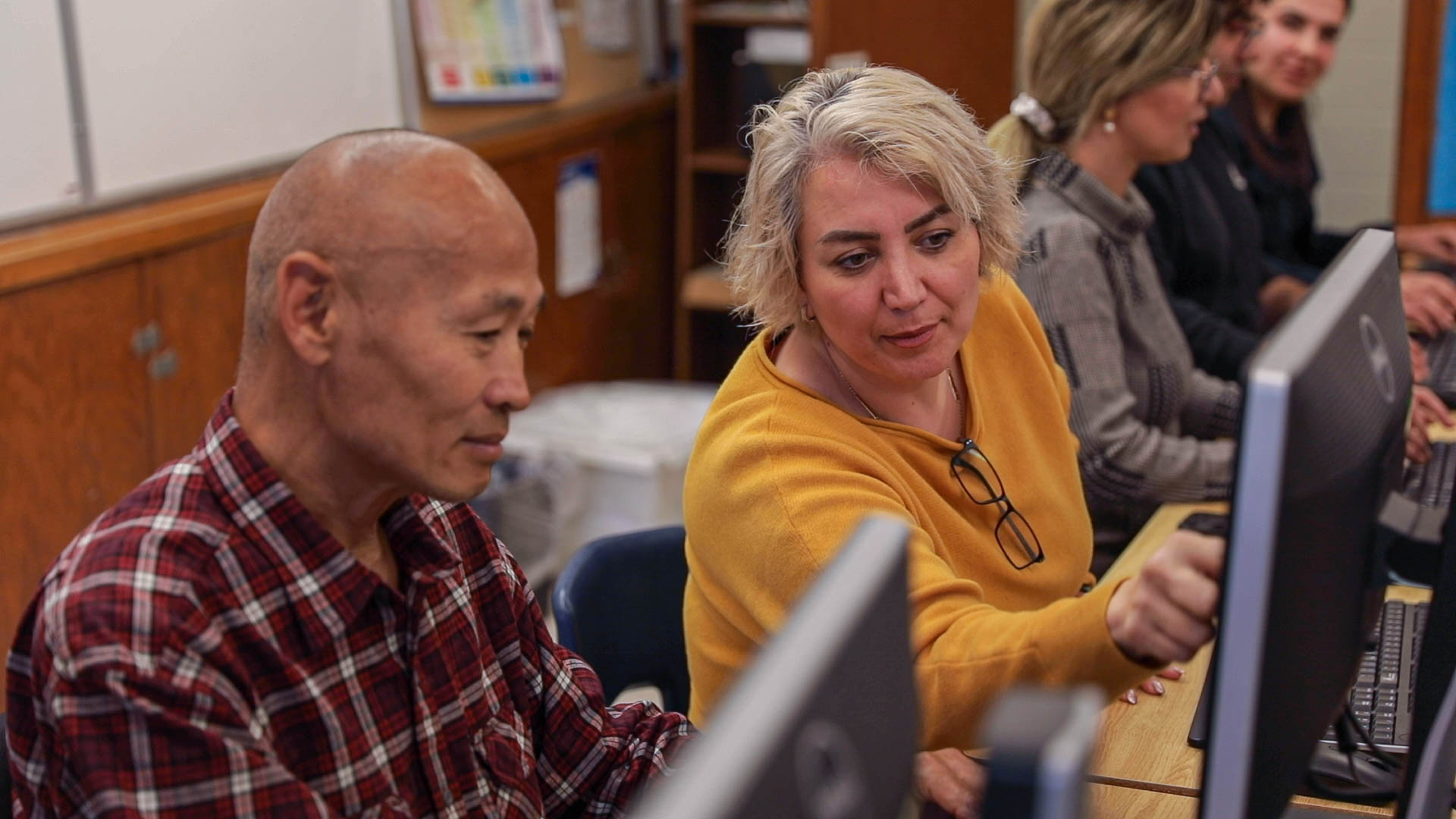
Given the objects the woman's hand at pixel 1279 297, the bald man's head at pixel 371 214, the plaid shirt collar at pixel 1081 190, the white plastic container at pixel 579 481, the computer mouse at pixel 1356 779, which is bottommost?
the white plastic container at pixel 579 481

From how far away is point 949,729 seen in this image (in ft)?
4.25

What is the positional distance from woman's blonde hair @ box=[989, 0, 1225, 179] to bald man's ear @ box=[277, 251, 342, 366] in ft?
4.38

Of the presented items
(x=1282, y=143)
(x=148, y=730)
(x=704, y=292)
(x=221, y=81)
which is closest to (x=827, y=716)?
(x=148, y=730)

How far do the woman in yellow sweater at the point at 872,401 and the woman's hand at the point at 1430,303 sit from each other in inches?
48.9

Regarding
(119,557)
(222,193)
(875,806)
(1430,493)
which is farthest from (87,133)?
(875,806)

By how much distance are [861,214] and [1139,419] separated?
912 mm

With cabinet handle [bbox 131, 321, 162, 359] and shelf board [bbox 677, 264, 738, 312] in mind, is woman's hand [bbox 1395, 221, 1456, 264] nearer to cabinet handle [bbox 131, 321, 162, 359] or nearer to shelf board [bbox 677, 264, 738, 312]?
shelf board [bbox 677, 264, 738, 312]

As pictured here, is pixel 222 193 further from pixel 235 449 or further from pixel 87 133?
pixel 235 449

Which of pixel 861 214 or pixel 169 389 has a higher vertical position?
pixel 861 214

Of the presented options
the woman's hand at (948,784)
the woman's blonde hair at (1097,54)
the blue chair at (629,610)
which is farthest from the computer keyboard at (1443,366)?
the woman's hand at (948,784)

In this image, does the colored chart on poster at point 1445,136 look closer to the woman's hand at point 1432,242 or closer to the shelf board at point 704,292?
the woman's hand at point 1432,242

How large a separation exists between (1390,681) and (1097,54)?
1.05m

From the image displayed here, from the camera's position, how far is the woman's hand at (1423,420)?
6.29ft

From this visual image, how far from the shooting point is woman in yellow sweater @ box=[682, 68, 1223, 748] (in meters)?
1.42
